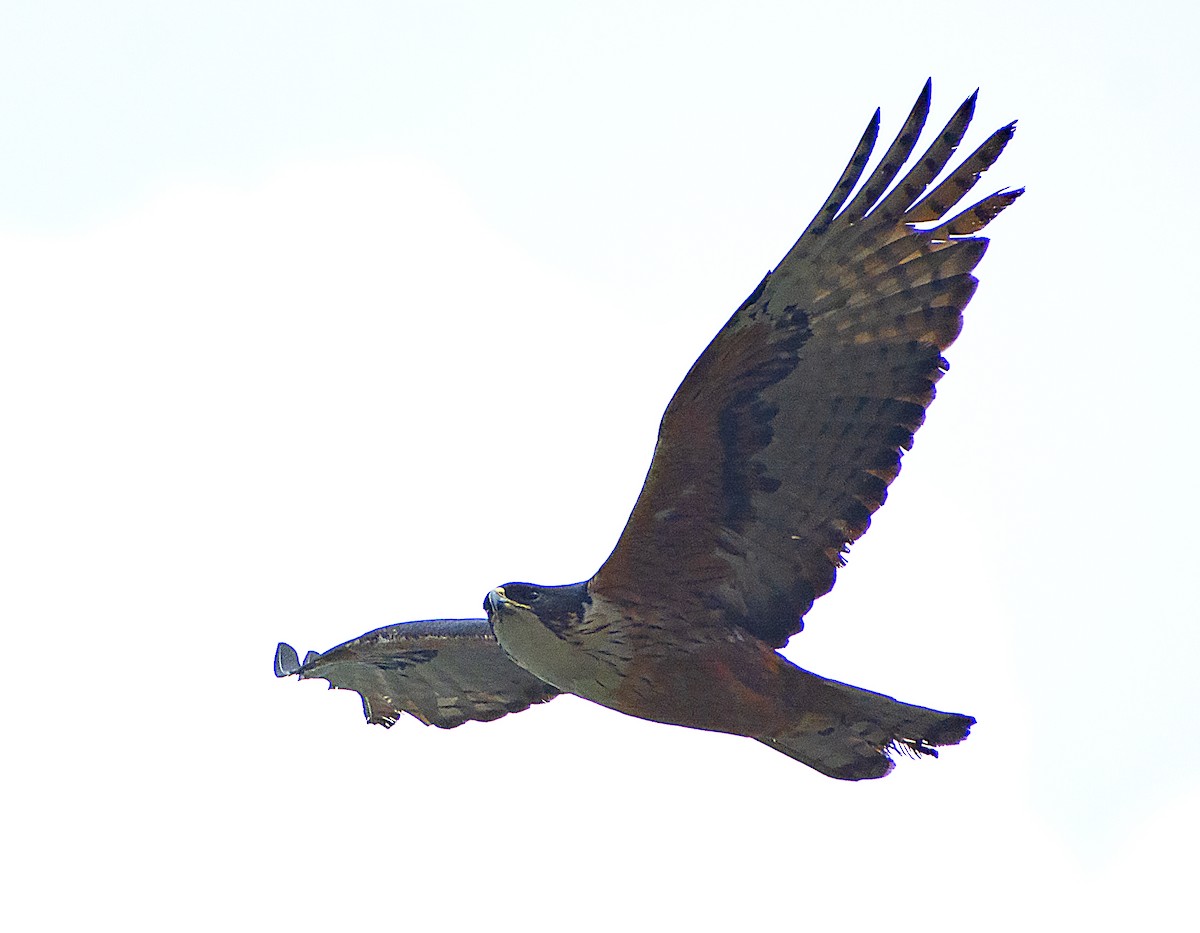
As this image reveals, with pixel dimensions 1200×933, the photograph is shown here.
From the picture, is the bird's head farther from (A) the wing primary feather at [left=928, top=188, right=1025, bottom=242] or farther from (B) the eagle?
(A) the wing primary feather at [left=928, top=188, right=1025, bottom=242]

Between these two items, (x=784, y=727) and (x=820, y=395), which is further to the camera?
(x=784, y=727)

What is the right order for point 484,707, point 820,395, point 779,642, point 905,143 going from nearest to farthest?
point 905,143 < point 820,395 < point 779,642 < point 484,707

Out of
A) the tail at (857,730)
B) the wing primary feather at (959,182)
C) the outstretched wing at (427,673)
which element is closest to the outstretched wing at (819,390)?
the wing primary feather at (959,182)

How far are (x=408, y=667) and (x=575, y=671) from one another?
2.37 meters

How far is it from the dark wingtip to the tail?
3298mm

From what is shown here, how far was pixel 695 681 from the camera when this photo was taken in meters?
9.20

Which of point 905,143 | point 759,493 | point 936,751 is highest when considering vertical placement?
point 905,143

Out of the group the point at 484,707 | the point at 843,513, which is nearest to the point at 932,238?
the point at 843,513

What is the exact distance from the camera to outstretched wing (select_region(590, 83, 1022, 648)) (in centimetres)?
848

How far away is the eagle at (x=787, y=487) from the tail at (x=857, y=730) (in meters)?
0.01

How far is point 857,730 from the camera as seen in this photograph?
31.1 ft

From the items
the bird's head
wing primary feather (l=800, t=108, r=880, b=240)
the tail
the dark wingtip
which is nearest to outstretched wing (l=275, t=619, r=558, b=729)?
the dark wingtip

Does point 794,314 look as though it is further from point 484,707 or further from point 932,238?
point 484,707

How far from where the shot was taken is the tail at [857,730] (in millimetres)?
9328
